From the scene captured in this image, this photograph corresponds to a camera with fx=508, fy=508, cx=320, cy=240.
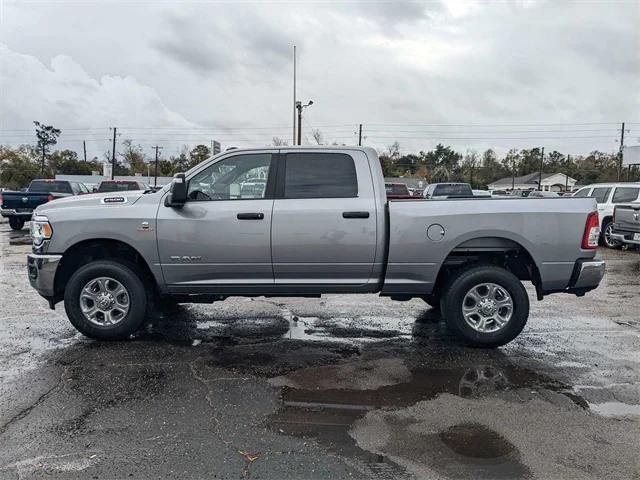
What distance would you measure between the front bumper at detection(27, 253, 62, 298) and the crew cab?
12390 mm

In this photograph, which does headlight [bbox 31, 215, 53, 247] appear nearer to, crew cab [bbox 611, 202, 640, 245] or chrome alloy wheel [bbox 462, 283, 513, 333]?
chrome alloy wheel [bbox 462, 283, 513, 333]

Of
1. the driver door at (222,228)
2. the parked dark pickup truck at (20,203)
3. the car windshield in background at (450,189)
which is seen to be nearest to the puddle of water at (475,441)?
the driver door at (222,228)

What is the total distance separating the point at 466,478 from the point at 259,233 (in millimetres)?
3024

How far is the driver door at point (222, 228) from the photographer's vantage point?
5160 mm

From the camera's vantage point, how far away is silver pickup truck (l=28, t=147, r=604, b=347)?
5.13m

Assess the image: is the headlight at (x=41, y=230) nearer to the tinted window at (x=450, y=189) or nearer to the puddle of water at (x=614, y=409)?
the puddle of water at (x=614, y=409)

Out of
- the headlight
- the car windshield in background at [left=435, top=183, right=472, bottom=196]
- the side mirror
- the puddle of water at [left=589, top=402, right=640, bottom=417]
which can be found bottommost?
the puddle of water at [left=589, top=402, right=640, bottom=417]

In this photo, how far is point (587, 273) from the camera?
516 centimetres

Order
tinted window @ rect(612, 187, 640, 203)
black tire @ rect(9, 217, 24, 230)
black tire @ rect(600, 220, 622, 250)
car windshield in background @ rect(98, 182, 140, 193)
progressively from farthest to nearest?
car windshield in background @ rect(98, 182, 140, 193)
black tire @ rect(9, 217, 24, 230)
black tire @ rect(600, 220, 622, 250)
tinted window @ rect(612, 187, 640, 203)

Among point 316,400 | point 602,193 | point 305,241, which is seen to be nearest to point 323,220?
point 305,241

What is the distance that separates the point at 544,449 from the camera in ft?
10.7

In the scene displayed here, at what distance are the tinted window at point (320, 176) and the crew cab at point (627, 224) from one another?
32.7ft

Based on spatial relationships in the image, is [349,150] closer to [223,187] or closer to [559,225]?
[223,187]

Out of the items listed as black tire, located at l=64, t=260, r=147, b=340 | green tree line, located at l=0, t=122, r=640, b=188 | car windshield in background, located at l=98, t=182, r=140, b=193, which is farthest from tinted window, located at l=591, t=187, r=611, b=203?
green tree line, located at l=0, t=122, r=640, b=188
